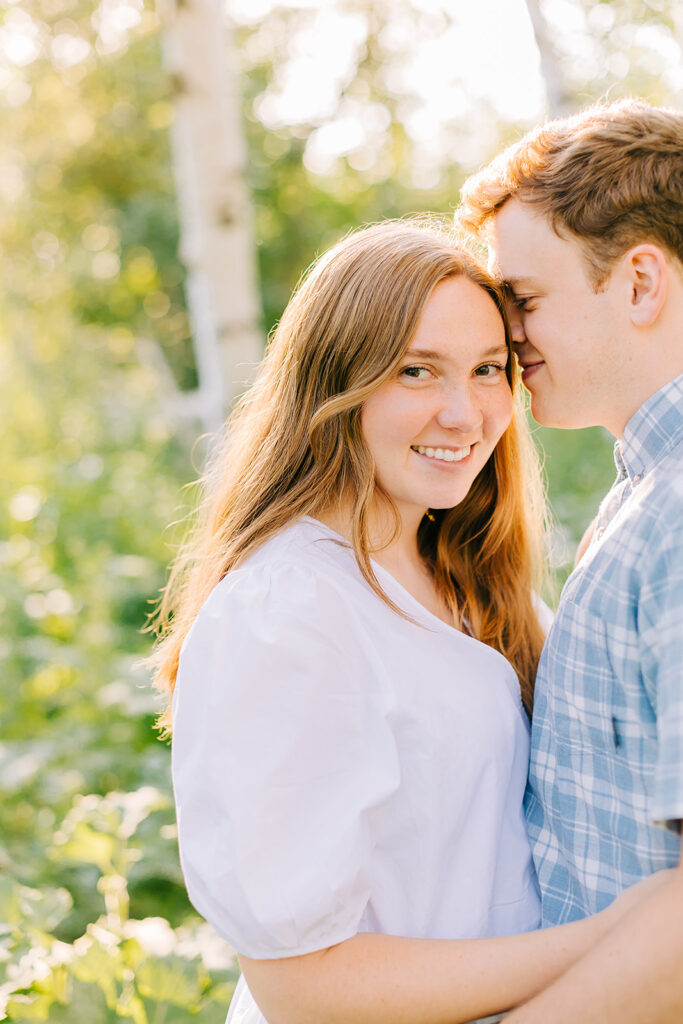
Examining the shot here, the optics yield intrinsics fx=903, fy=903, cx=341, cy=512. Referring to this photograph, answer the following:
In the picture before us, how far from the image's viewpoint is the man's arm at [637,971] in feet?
3.93

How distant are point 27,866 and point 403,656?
6.44 ft

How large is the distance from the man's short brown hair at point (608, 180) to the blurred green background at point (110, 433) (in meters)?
0.46

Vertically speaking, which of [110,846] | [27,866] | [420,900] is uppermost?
[420,900]

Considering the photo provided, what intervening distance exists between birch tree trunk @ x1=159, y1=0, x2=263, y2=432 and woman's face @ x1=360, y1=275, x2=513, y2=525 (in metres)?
2.17

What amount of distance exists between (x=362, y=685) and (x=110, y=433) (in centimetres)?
831

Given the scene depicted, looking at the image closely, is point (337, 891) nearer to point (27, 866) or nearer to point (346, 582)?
point (346, 582)

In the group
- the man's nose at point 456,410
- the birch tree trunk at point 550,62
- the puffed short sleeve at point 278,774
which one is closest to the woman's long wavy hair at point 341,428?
the man's nose at point 456,410

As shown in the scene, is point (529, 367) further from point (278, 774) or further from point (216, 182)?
point (216, 182)

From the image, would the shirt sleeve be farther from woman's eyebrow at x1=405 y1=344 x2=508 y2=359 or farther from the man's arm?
woman's eyebrow at x1=405 y1=344 x2=508 y2=359

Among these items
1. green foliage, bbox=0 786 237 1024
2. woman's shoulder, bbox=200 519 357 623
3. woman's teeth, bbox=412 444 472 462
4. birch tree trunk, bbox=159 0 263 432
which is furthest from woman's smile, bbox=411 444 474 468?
birch tree trunk, bbox=159 0 263 432

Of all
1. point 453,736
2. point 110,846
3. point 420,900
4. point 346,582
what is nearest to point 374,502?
→ point 346,582

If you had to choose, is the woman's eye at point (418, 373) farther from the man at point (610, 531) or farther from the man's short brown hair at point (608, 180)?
the man's short brown hair at point (608, 180)

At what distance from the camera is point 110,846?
2576mm

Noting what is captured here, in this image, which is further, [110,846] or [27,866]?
[27,866]
